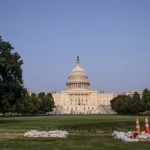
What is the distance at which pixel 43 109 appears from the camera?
14050 centimetres

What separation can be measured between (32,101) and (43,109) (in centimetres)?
1834

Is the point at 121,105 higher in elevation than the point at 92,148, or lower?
higher

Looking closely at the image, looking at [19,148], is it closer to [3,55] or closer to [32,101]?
[3,55]

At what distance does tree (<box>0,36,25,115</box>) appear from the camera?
51125mm

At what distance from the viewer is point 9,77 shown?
53.4m

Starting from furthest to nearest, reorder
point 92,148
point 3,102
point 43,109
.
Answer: point 43,109 < point 3,102 < point 92,148

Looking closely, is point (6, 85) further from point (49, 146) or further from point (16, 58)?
point (49, 146)

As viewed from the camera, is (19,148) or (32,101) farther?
(32,101)

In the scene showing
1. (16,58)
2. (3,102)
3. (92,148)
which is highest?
(16,58)

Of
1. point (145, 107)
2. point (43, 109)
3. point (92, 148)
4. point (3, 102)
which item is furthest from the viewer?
point (43, 109)

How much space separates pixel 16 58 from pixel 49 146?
38697 mm

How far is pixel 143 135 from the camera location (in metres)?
20.6

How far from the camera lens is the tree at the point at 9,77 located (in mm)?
51125

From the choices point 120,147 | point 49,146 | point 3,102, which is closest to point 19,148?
point 49,146
